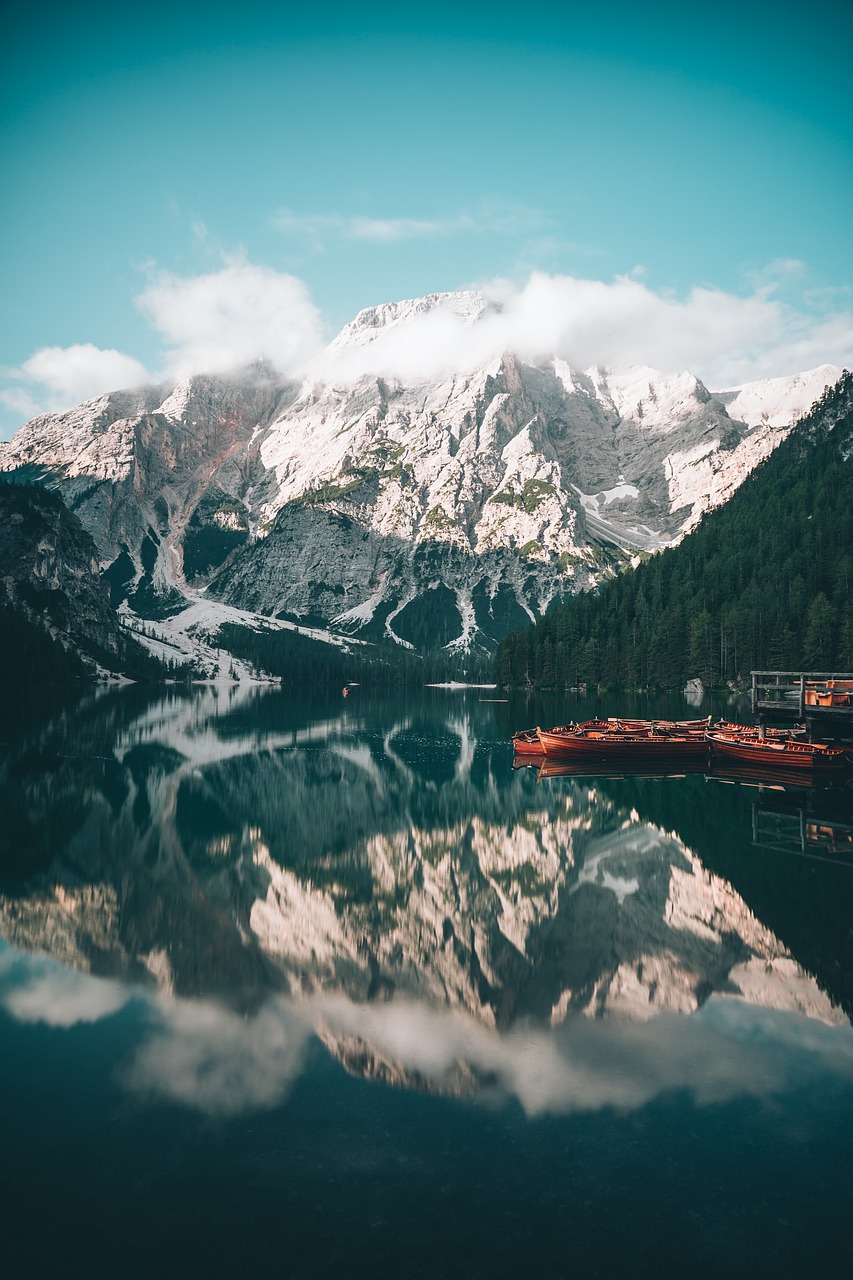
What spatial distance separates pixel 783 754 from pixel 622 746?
13.5 m

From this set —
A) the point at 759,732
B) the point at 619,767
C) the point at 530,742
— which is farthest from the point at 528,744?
the point at 759,732

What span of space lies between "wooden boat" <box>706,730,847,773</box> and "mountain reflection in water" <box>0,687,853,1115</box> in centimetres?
981

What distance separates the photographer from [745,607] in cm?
15525


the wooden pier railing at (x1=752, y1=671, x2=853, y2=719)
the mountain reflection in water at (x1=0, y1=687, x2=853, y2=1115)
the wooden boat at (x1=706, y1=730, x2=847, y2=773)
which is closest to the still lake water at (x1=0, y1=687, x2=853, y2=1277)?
the mountain reflection in water at (x1=0, y1=687, x2=853, y2=1115)

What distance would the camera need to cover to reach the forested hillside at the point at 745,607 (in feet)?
456

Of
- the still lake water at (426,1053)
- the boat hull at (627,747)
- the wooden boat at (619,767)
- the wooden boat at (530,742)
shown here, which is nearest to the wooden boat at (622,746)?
the boat hull at (627,747)

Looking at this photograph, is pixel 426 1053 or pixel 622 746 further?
pixel 622 746

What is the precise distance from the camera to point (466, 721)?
4872 inches

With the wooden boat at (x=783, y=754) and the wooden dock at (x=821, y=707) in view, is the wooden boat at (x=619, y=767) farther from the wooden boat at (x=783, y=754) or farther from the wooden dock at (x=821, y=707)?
the wooden dock at (x=821, y=707)

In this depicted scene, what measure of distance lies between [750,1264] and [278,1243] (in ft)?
21.2

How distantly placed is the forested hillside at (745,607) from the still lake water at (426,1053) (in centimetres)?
11028

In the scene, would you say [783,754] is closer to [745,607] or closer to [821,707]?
[821,707]

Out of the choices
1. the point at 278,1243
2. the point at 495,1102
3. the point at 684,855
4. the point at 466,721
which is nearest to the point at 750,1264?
the point at 495,1102

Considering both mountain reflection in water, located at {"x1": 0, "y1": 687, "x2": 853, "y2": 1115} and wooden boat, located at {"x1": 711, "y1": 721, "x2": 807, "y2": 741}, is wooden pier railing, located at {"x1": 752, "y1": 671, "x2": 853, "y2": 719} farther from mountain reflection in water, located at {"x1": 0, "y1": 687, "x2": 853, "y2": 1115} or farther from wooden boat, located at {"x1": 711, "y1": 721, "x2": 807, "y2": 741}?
mountain reflection in water, located at {"x1": 0, "y1": 687, "x2": 853, "y2": 1115}
